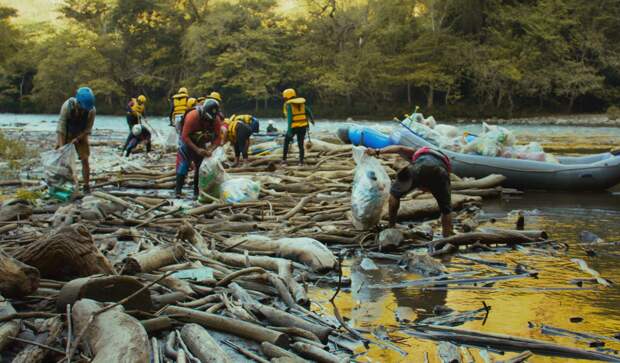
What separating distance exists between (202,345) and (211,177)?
19.7 feet

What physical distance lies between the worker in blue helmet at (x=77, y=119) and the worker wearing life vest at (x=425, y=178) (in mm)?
4217

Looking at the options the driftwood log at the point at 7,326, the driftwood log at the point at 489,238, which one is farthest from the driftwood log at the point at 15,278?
the driftwood log at the point at 489,238

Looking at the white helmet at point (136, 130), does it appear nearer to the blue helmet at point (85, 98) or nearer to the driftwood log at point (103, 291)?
the blue helmet at point (85, 98)

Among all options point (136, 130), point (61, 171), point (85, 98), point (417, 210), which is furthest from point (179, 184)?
point (136, 130)

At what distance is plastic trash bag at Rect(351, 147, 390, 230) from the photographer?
7547 mm

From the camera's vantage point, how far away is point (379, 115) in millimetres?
47750

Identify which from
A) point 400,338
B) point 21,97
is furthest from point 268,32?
point 400,338

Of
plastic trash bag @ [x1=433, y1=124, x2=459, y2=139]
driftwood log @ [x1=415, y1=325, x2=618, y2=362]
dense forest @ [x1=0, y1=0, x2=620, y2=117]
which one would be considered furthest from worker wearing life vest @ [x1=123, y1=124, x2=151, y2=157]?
dense forest @ [x1=0, y1=0, x2=620, y2=117]

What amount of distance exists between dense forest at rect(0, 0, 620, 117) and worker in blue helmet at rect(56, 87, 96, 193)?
33.6 meters

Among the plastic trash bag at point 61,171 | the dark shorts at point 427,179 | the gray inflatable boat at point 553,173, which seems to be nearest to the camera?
the dark shorts at point 427,179

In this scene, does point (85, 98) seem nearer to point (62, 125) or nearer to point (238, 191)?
point (62, 125)

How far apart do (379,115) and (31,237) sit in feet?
141

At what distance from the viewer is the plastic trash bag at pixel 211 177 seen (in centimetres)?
954

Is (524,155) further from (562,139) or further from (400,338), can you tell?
(562,139)
